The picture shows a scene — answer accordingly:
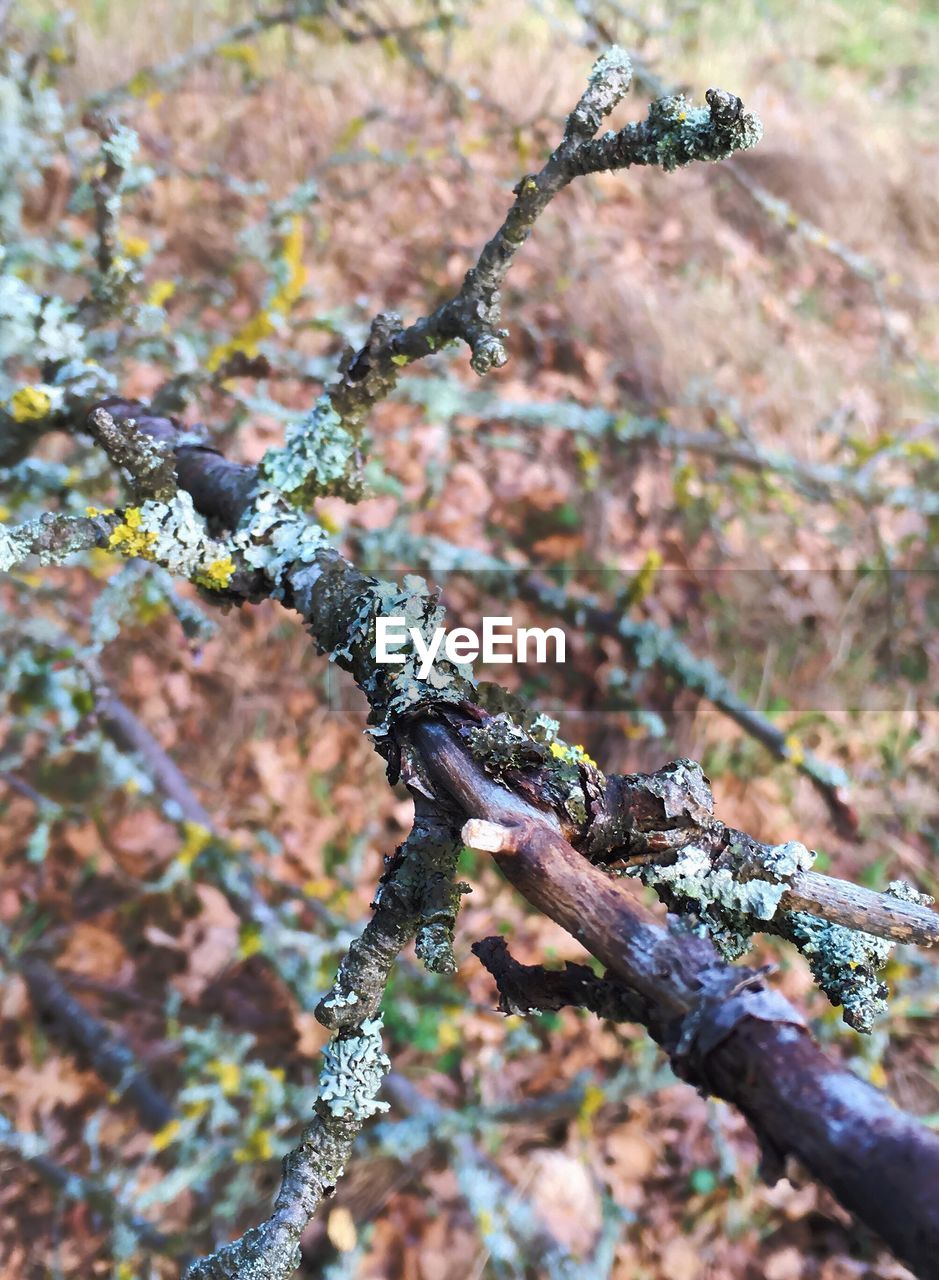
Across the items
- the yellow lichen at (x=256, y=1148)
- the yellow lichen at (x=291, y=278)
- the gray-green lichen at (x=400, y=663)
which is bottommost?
the yellow lichen at (x=256, y=1148)

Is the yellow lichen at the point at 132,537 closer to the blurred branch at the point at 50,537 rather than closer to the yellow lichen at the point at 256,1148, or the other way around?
the blurred branch at the point at 50,537

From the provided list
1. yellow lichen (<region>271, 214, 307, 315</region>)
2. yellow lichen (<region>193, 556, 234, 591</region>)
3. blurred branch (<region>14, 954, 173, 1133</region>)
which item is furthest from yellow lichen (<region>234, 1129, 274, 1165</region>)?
yellow lichen (<region>271, 214, 307, 315</region>)

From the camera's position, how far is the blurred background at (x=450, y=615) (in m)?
2.62

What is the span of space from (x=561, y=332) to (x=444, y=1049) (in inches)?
124

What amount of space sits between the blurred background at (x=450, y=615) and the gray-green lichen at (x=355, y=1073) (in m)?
0.99

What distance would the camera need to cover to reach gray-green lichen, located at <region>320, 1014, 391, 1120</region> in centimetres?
101

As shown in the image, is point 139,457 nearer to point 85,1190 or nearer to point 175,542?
point 175,542

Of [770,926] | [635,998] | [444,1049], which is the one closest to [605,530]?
[444,1049]

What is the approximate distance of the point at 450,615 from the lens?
3545 mm

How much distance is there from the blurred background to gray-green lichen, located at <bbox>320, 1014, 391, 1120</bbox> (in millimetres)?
992

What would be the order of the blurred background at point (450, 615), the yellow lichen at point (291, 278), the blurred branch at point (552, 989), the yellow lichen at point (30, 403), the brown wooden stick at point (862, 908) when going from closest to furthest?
the blurred branch at point (552, 989) < the brown wooden stick at point (862, 908) < the yellow lichen at point (30, 403) < the yellow lichen at point (291, 278) < the blurred background at point (450, 615)

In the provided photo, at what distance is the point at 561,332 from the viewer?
14.3 ft

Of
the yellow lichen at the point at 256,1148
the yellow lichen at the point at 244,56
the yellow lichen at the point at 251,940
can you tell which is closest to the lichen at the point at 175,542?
the yellow lichen at the point at 251,940

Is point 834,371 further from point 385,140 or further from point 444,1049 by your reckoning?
point 444,1049
